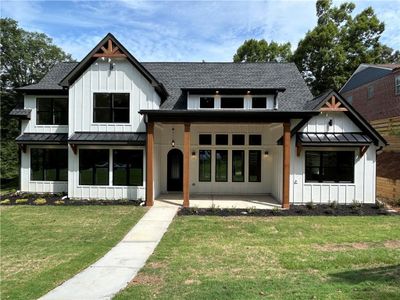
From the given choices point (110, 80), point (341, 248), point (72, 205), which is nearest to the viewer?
point (341, 248)

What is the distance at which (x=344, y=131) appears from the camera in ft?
47.5

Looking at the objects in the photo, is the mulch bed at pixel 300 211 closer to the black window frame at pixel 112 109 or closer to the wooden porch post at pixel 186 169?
the wooden porch post at pixel 186 169

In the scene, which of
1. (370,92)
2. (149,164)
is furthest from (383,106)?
(149,164)

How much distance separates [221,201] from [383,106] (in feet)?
60.1

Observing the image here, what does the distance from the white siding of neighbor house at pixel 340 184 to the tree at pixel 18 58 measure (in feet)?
103

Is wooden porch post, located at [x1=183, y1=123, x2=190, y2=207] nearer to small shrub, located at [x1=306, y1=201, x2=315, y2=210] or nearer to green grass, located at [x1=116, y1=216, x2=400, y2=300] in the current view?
green grass, located at [x1=116, y1=216, x2=400, y2=300]

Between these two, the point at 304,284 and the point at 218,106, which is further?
the point at 218,106

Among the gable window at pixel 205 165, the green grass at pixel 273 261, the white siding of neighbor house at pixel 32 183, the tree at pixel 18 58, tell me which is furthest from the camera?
the tree at pixel 18 58

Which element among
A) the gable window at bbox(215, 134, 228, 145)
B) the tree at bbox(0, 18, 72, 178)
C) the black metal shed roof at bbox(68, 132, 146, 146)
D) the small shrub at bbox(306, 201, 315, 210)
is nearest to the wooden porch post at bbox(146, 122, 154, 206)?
the black metal shed roof at bbox(68, 132, 146, 146)

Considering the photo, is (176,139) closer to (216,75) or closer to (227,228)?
(216,75)

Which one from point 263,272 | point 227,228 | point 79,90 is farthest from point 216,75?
point 263,272

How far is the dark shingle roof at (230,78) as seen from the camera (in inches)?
648

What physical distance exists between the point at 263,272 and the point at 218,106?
32.8ft

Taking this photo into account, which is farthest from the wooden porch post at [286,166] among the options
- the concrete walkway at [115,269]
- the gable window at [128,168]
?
the gable window at [128,168]
